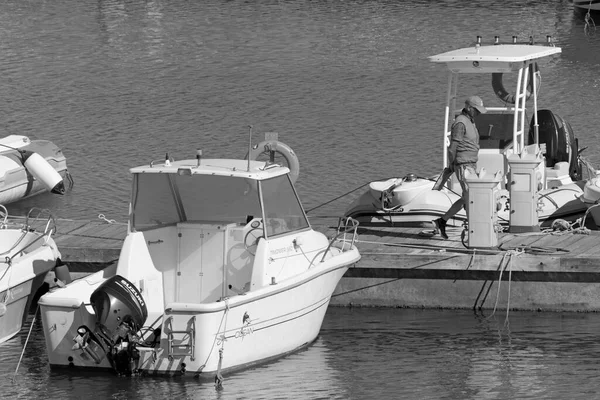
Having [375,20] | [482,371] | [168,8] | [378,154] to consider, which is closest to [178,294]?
[482,371]

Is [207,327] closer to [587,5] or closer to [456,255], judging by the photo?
[456,255]

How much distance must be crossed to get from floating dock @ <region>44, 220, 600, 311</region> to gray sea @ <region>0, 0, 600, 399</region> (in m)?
→ 0.18

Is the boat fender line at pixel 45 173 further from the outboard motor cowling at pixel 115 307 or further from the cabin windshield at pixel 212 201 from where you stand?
the outboard motor cowling at pixel 115 307

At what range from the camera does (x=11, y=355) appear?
481 inches

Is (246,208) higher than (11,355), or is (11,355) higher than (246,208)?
(246,208)

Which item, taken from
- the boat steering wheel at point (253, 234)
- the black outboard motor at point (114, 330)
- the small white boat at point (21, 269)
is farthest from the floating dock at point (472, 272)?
the black outboard motor at point (114, 330)

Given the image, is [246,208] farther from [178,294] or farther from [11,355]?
[11,355]

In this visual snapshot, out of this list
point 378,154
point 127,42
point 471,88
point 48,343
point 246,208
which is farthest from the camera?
point 127,42

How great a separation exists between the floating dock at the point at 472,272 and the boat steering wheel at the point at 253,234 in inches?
67.9

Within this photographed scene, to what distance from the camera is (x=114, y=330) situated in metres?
10.9

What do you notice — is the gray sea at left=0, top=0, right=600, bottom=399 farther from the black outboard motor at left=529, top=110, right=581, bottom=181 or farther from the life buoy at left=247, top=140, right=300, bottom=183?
the black outboard motor at left=529, top=110, right=581, bottom=181

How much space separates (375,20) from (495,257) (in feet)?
93.7

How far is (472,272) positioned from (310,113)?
14.1m

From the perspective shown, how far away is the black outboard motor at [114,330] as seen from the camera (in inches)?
430
